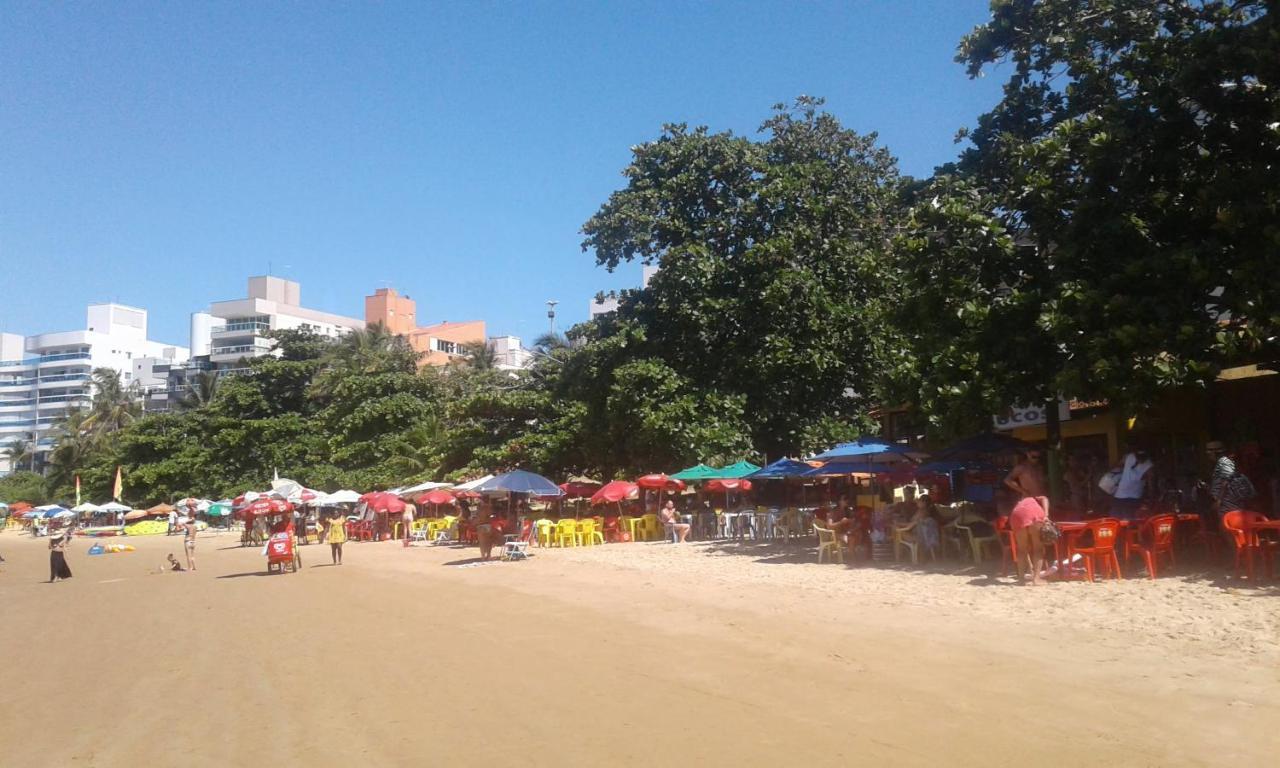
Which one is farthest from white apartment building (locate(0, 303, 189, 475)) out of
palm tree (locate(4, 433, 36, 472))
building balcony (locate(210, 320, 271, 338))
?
building balcony (locate(210, 320, 271, 338))

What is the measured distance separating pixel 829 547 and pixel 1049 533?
566 cm

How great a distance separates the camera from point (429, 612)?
44.0 ft

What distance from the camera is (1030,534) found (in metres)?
12.2

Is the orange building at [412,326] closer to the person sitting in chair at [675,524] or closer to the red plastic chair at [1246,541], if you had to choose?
the person sitting in chair at [675,524]

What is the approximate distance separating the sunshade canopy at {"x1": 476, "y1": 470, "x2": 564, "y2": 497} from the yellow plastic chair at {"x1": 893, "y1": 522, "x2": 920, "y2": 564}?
10.3 m

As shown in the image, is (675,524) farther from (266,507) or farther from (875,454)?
(266,507)

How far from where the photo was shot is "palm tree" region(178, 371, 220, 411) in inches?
2672

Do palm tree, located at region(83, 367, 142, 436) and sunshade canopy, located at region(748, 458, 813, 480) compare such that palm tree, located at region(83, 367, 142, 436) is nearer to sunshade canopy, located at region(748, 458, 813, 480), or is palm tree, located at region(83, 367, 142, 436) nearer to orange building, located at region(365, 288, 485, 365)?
orange building, located at region(365, 288, 485, 365)

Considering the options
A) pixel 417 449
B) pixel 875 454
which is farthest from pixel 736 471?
pixel 417 449

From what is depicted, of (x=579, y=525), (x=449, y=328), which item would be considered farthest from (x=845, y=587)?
(x=449, y=328)

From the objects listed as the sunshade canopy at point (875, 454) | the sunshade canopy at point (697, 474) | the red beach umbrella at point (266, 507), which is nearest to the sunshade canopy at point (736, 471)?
Result: the sunshade canopy at point (697, 474)

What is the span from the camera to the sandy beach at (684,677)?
6137 millimetres

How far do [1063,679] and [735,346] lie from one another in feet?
71.0

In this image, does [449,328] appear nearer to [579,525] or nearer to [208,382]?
[208,382]
